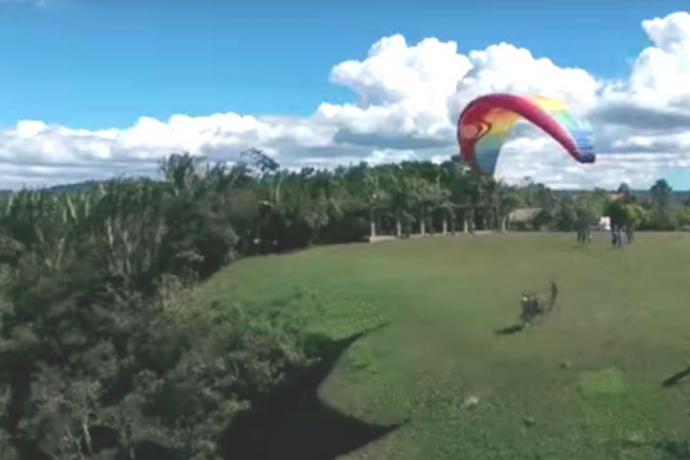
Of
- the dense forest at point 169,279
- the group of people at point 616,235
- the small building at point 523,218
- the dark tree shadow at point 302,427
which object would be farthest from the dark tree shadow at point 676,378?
the small building at point 523,218

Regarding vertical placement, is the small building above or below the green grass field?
above

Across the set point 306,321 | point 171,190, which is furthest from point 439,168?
point 306,321

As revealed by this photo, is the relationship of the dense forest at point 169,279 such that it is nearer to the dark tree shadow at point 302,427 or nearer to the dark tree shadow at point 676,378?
the dark tree shadow at point 302,427

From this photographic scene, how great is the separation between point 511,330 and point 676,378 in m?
8.19

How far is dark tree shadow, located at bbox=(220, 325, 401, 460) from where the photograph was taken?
122ft

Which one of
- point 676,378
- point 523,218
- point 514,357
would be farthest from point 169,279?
point 523,218

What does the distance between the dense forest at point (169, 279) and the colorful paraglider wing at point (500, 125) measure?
11744 millimetres

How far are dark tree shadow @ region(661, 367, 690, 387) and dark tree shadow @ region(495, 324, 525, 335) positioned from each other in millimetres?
7607

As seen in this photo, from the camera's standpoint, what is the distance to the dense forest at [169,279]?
142ft

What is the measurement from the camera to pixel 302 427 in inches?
1622

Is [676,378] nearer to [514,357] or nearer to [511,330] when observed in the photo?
[514,357]

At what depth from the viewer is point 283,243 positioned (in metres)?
89.4

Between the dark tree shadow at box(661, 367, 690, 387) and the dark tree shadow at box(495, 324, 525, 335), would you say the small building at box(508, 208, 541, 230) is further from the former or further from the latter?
the dark tree shadow at box(661, 367, 690, 387)

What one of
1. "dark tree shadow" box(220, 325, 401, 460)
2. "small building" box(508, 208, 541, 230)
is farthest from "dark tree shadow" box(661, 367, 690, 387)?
"small building" box(508, 208, 541, 230)
